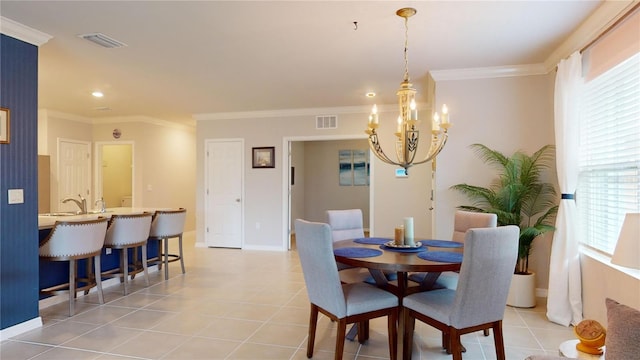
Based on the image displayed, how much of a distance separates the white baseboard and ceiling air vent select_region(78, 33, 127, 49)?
2.38 meters

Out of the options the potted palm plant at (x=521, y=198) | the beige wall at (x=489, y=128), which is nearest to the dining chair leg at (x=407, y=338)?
the potted palm plant at (x=521, y=198)

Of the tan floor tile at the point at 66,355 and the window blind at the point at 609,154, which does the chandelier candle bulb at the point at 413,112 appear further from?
the tan floor tile at the point at 66,355

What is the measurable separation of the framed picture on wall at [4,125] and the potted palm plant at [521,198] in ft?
13.3

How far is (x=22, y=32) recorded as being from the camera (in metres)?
2.91

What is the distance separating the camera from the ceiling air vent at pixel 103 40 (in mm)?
3121

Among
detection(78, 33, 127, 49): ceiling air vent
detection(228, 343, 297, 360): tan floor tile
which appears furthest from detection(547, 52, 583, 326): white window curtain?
detection(78, 33, 127, 49): ceiling air vent

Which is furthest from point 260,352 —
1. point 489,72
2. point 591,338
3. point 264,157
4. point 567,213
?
point 264,157

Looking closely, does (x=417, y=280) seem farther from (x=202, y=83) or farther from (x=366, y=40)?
(x=202, y=83)

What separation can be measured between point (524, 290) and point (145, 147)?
656cm

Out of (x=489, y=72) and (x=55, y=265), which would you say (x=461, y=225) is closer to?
(x=489, y=72)

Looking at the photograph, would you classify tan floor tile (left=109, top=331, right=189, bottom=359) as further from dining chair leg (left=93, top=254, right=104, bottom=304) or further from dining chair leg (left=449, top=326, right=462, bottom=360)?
dining chair leg (left=449, top=326, right=462, bottom=360)

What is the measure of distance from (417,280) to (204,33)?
264cm

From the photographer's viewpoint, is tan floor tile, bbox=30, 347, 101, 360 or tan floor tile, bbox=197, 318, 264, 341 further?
tan floor tile, bbox=197, 318, 264, 341

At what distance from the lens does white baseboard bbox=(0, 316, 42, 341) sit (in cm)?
278
